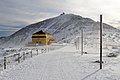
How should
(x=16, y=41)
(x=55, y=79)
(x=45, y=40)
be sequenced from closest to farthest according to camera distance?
(x=55, y=79) → (x=45, y=40) → (x=16, y=41)

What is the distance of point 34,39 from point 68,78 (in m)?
83.8

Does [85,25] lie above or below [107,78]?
above

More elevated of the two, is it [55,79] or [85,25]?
[85,25]

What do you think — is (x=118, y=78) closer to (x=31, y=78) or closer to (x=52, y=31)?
(x=31, y=78)

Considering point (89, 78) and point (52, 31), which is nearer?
point (89, 78)

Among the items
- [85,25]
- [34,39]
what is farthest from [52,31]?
[34,39]

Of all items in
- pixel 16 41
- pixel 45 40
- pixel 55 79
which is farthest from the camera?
pixel 16 41

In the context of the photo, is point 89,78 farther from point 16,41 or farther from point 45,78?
point 16,41

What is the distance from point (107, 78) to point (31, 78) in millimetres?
3882

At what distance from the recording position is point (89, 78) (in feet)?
38.8

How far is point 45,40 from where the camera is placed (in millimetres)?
91750

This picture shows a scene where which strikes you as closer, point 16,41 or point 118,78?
point 118,78

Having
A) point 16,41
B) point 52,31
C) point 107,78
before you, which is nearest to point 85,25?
point 52,31

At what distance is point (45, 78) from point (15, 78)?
5.07 feet
